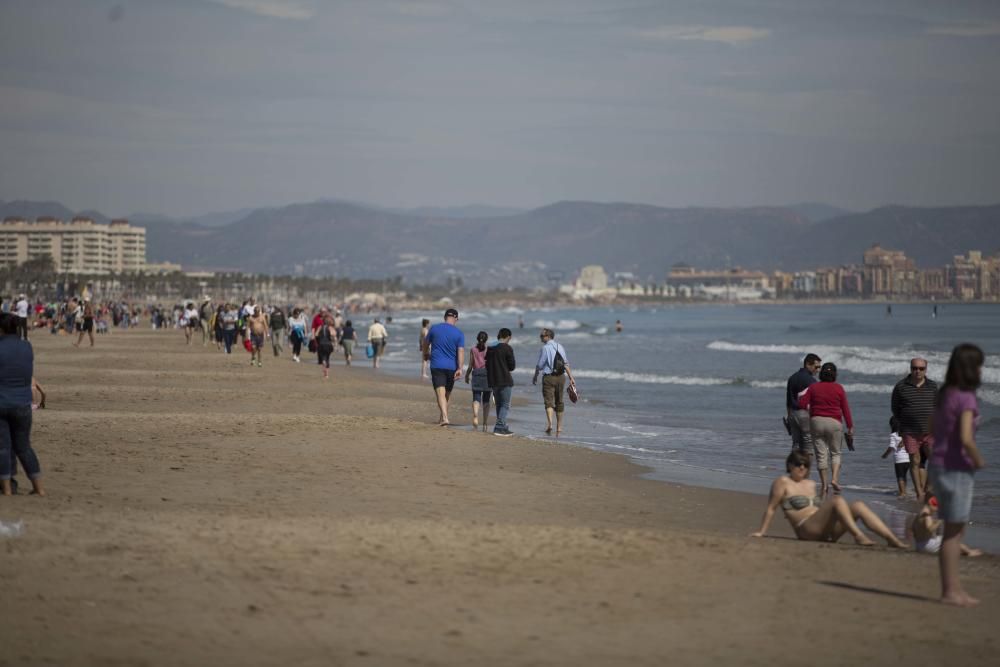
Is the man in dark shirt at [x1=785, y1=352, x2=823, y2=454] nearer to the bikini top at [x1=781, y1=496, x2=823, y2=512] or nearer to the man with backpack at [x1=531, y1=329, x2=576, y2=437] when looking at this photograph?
the bikini top at [x1=781, y1=496, x2=823, y2=512]

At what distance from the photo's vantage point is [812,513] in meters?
9.06

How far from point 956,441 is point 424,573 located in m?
3.14

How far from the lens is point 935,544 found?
8.74 m

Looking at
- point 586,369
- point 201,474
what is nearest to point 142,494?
point 201,474

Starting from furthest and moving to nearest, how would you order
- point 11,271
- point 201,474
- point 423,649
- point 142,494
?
point 11,271 → point 201,474 → point 142,494 → point 423,649

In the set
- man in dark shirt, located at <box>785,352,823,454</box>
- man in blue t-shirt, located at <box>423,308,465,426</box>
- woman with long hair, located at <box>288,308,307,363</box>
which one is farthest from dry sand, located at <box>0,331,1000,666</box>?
woman with long hair, located at <box>288,308,307,363</box>

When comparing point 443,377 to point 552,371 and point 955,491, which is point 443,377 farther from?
point 955,491

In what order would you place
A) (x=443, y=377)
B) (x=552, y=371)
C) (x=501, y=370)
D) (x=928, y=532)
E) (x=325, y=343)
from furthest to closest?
1. (x=325, y=343)
2. (x=552, y=371)
3. (x=443, y=377)
4. (x=501, y=370)
5. (x=928, y=532)

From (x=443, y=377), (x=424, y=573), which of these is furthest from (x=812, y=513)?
(x=443, y=377)

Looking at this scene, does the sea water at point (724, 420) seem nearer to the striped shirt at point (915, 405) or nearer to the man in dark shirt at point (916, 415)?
the man in dark shirt at point (916, 415)

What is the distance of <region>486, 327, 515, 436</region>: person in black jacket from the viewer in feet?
Answer: 52.6

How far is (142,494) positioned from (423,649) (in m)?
4.94

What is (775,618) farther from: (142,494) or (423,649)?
(142,494)

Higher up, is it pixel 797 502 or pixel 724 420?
pixel 797 502
